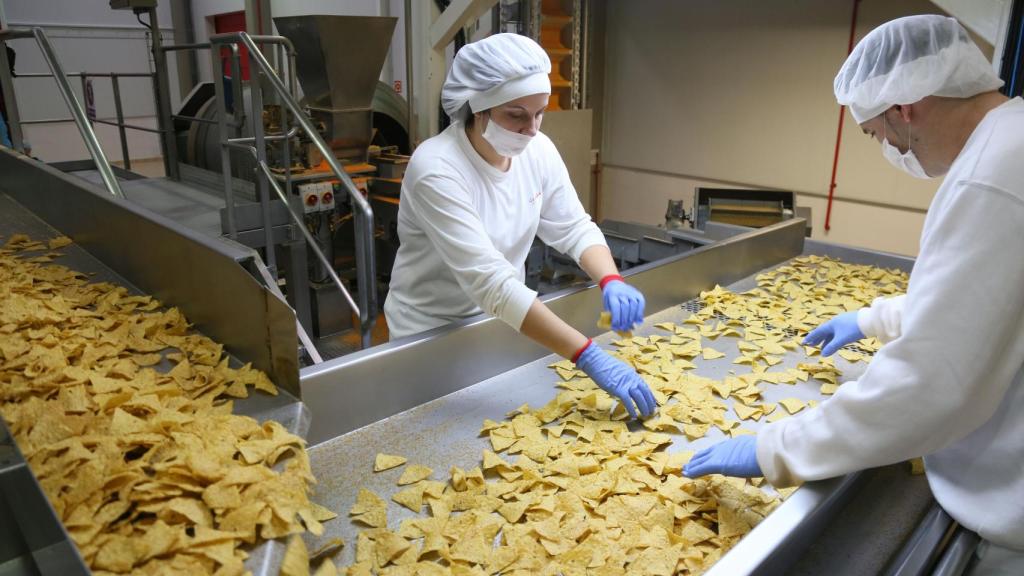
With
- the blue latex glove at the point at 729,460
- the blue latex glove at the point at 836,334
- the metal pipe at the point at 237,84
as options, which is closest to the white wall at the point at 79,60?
the metal pipe at the point at 237,84

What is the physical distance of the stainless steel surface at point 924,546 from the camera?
104 cm

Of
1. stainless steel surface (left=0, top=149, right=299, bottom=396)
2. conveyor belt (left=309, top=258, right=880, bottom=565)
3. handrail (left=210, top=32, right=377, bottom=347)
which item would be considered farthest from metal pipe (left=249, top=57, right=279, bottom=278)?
conveyor belt (left=309, top=258, right=880, bottom=565)

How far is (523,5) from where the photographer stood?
4863mm

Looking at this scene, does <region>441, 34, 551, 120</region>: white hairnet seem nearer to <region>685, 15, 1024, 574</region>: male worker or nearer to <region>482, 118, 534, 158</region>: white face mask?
<region>482, 118, 534, 158</region>: white face mask

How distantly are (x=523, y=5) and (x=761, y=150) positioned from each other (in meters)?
2.08

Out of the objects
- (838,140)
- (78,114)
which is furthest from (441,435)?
(838,140)

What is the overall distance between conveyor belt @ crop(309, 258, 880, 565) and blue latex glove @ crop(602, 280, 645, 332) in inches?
7.5

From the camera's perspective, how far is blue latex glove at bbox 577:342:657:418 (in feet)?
4.72

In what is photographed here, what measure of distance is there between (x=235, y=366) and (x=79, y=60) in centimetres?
906

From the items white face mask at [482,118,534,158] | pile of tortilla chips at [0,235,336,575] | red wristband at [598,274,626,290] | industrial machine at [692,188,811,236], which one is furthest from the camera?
industrial machine at [692,188,811,236]

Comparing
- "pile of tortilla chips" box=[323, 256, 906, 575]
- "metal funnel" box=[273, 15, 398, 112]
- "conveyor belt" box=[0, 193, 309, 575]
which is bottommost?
"pile of tortilla chips" box=[323, 256, 906, 575]

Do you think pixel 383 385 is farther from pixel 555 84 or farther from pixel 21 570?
pixel 555 84

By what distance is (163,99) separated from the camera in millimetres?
4836

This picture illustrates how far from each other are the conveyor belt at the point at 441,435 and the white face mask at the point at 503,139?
0.55m
